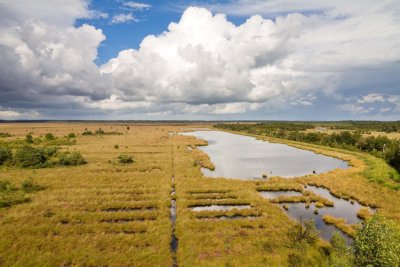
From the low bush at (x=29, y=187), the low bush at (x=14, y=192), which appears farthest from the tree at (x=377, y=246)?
the low bush at (x=29, y=187)

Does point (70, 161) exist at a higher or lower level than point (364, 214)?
higher

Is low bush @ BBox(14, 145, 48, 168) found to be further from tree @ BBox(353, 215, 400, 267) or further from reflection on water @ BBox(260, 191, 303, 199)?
tree @ BBox(353, 215, 400, 267)

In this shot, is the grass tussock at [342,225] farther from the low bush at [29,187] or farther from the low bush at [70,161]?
the low bush at [70,161]

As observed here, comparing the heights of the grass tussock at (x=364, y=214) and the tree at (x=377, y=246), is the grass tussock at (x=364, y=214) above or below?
below

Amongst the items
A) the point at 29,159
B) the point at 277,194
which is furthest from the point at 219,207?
the point at 29,159

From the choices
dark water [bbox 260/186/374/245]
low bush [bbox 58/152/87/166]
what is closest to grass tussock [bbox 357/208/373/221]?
dark water [bbox 260/186/374/245]

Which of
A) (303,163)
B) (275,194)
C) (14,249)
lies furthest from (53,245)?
(303,163)

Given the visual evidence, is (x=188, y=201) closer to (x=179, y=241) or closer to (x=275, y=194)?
(x=179, y=241)

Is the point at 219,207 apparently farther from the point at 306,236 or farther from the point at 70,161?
the point at 70,161
